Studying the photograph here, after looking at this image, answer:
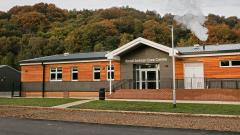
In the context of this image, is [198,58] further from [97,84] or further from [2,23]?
[2,23]

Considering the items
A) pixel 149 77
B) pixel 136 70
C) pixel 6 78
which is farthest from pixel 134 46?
pixel 6 78

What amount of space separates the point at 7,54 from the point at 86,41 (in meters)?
20.4

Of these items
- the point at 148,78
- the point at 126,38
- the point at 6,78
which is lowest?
the point at 148,78

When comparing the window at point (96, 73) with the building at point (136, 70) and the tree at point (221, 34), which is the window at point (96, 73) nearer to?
the building at point (136, 70)

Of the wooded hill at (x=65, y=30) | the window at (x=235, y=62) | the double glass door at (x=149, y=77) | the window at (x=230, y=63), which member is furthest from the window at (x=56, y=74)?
the wooded hill at (x=65, y=30)

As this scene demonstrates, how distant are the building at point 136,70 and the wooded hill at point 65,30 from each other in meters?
22.7

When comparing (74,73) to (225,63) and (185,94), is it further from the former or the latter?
(225,63)

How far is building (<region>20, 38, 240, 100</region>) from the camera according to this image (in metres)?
26.5

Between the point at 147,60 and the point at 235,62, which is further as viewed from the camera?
the point at 147,60

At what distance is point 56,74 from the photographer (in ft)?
110

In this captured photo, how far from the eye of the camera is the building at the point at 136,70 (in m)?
26.5

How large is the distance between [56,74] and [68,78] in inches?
67.0

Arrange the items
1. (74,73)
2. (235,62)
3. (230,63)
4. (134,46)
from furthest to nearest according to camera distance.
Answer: (74,73) < (134,46) < (230,63) < (235,62)

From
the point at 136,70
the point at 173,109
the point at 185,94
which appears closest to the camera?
the point at 173,109
